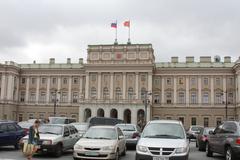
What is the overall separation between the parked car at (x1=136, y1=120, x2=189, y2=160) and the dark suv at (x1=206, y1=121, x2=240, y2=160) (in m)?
2.48

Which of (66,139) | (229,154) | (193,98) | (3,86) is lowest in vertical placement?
(229,154)

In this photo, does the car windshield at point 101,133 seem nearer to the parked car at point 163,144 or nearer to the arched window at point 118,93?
the parked car at point 163,144

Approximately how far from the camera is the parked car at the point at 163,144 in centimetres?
1336

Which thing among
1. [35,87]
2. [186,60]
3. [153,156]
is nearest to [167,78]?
[186,60]

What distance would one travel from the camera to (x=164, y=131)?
1507 centimetres

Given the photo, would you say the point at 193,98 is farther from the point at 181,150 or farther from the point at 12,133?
the point at 181,150

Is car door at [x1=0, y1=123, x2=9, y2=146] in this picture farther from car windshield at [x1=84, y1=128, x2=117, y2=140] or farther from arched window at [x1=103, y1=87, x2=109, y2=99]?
arched window at [x1=103, y1=87, x2=109, y2=99]

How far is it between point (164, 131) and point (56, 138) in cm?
628

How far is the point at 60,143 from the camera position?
19.2 metres

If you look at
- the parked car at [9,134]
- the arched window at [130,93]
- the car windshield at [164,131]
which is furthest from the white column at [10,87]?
the car windshield at [164,131]

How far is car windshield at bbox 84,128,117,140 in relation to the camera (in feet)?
57.2

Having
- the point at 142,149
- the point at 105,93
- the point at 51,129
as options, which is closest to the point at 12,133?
the point at 51,129

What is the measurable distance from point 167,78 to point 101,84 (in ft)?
46.0

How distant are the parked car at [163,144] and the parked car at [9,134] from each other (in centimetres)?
1001
